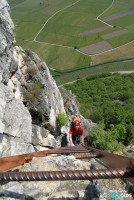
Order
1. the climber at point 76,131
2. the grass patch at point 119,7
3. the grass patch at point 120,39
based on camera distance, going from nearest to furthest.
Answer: the climber at point 76,131 → the grass patch at point 120,39 → the grass patch at point 119,7

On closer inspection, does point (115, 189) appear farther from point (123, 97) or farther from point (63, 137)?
point (123, 97)

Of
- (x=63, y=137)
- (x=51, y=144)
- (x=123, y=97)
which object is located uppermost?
(x=51, y=144)

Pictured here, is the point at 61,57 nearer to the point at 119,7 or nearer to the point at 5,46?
the point at 119,7

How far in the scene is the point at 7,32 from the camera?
1204cm

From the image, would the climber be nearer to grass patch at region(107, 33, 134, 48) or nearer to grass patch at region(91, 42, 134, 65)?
grass patch at region(91, 42, 134, 65)

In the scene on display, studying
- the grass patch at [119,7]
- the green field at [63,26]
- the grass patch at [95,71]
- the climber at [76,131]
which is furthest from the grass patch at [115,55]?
the climber at [76,131]

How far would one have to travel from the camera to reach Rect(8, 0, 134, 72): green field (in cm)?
10012

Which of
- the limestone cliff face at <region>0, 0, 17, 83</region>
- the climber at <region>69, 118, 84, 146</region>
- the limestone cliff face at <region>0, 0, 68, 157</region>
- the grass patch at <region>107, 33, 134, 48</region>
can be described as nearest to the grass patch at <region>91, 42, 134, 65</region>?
the grass patch at <region>107, 33, 134, 48</region>

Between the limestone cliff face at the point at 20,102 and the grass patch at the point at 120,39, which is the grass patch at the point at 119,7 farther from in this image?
the limestone cliff face at the point at 20,102

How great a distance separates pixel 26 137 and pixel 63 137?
23.5 feet

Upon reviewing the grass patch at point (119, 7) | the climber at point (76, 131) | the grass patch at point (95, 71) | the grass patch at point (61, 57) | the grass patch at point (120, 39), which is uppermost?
the grass patch at point (119, 7)

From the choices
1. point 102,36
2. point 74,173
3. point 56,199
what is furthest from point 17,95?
point 102,36

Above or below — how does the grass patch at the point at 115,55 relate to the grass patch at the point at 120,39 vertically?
below

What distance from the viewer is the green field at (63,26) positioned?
100 meters
